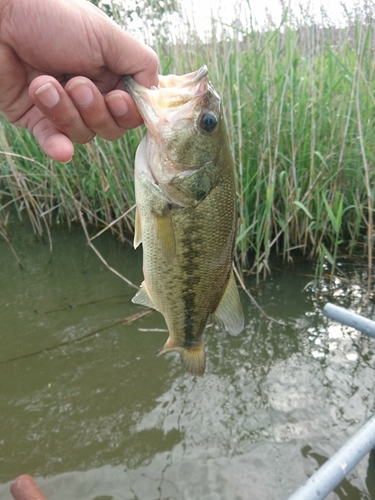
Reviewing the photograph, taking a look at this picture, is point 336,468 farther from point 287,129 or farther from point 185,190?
point 287,129

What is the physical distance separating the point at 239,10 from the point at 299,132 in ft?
3.43

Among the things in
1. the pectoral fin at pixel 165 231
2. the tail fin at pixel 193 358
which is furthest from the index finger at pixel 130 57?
the tail fin at pixel 193 358

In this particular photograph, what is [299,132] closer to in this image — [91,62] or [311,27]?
[311,27]

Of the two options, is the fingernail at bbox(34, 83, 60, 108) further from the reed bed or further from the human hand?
the reed bed

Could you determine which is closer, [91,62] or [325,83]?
[91,62]

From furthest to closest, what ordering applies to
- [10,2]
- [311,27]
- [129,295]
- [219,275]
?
[129,295] → [311,27] → [219,275] → [10,2]

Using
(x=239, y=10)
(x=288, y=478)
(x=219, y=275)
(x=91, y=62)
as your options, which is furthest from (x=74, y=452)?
(x=239, y=10)

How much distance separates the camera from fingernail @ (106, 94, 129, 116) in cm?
133

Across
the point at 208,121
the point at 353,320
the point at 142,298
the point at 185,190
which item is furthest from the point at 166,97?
the point at 353,320

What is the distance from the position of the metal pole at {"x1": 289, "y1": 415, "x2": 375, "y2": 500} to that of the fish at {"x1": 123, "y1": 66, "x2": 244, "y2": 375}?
503 mm

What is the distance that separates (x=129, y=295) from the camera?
348 cm

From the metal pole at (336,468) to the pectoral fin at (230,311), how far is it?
0.50 meters

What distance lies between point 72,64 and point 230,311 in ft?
3.43

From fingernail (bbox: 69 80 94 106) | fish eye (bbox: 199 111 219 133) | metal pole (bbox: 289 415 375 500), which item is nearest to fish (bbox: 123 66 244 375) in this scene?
fish eye (bbox: 199 111 219 133)
